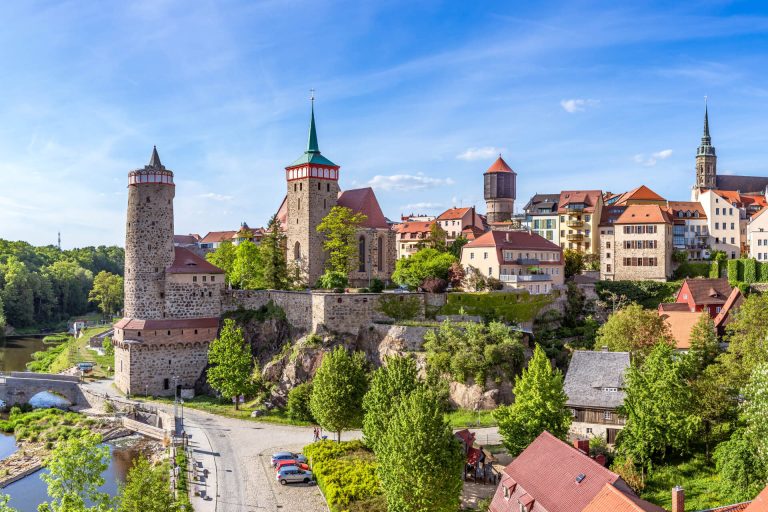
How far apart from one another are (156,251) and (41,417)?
15361mm

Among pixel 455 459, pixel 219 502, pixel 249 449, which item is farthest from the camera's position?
pixel 249 449

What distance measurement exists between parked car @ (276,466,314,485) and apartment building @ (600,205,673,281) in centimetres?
4821

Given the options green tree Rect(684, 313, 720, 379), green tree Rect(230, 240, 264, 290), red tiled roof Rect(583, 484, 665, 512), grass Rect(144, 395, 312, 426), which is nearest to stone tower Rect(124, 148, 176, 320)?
grass Rect(144, 395, 312, 426)

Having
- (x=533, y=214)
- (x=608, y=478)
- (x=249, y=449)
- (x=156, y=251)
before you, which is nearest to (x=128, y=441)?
(x=249, y=449)

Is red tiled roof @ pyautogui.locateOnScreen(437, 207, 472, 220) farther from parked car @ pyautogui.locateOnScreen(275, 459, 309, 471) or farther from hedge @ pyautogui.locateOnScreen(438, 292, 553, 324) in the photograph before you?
parked car @ pyautogui.locateOnScreen(275, 459, 309, 471)

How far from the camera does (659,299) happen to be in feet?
219

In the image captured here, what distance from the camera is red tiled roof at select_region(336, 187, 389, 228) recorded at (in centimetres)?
6450

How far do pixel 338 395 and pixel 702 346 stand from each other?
23.9 m

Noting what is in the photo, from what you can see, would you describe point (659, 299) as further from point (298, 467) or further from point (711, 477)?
point (298, 467)

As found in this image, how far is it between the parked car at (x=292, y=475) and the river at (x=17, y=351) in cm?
4913

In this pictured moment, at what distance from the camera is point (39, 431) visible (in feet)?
163

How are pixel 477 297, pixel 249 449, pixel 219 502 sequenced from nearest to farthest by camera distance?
pixel 219 502
pixel 249 449
pixel 477 297

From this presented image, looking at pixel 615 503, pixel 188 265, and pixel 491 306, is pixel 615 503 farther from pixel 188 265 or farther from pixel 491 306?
pixel 188 265

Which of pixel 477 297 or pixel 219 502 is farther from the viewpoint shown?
pixel 477 297
